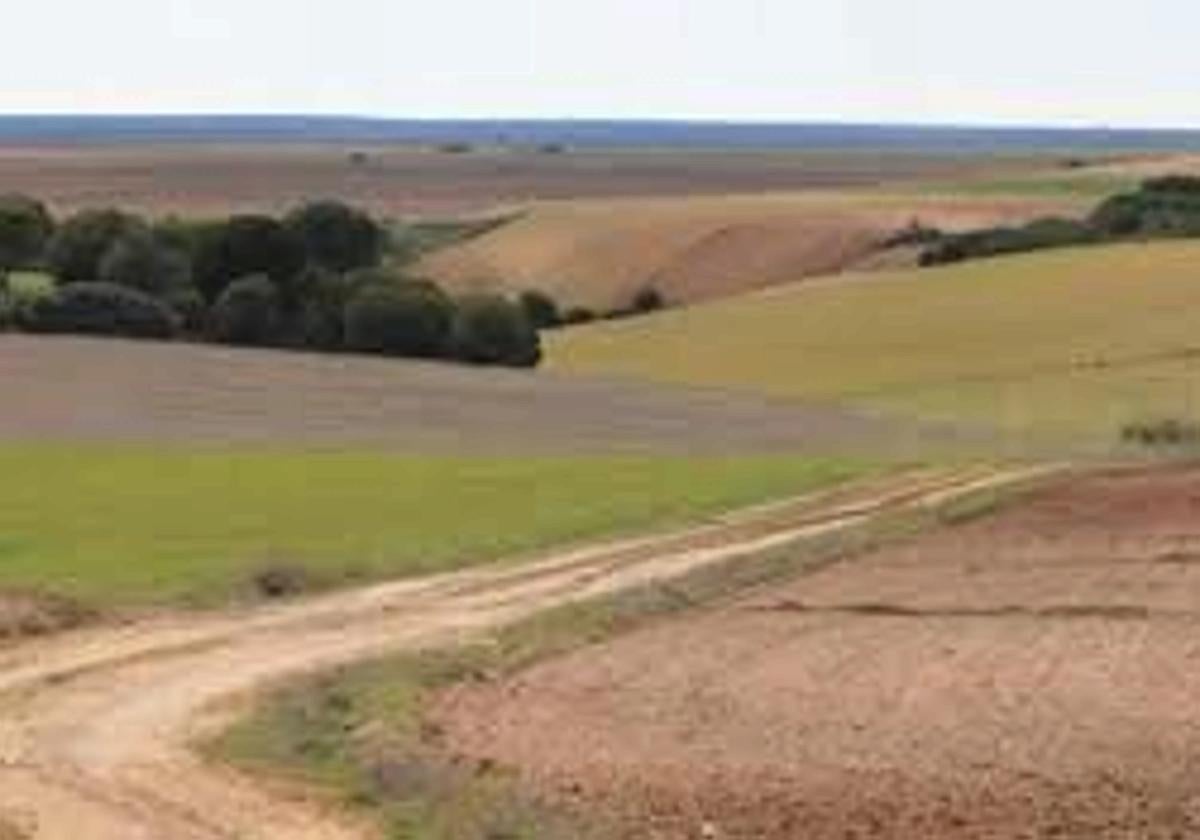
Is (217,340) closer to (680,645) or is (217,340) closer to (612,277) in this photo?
(612,277)

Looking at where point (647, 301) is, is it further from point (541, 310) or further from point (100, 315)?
point (100, 315)

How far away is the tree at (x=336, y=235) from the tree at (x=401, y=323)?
13.3 metres

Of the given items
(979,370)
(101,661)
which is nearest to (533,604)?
(101,661)

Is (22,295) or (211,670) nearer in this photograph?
(211,670)

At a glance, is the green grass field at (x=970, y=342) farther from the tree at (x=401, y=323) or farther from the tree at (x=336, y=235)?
the tree at (x=336, y=235)

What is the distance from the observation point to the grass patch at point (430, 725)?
21156mm

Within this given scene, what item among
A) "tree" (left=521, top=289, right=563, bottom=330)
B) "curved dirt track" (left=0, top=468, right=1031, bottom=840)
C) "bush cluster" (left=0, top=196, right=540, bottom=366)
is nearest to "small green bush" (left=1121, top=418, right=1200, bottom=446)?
"curved dirt track" (left=0, top=468, right=1031, bottom=840)

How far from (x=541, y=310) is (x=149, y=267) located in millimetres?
17942

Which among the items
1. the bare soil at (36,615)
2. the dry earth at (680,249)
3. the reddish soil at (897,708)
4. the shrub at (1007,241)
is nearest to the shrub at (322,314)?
the dry earth at (680,249)

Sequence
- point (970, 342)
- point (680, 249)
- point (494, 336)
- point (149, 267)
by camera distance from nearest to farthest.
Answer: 1. point (494, 336)
2. point (970, 342)
3. point (149, 267)
4. point (680, 249)

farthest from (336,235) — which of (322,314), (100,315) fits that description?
(100,315)

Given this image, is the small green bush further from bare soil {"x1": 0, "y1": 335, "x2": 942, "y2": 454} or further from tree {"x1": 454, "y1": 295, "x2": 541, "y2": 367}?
tree {"x1": 454, "y1": 295, "x2": 541, "y2": 367}

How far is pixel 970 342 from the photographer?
3551 inches

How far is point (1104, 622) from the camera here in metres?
33.6
